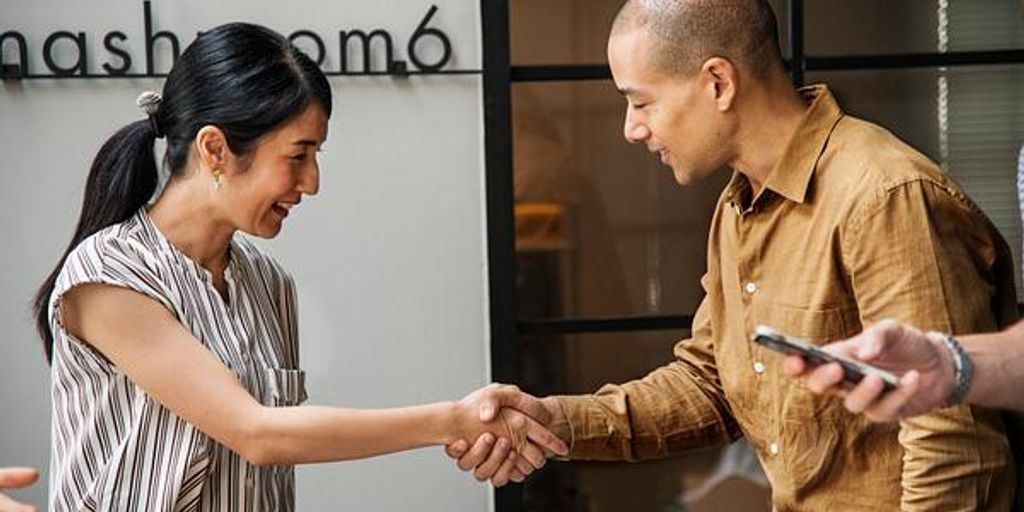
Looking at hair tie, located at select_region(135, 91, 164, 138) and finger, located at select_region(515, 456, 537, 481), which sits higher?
hair tie, located at select_region(135, 91, 164, 138)

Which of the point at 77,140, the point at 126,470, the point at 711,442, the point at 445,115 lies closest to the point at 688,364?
the point at 711,442

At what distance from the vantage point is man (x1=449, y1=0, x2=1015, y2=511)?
8.16 ft

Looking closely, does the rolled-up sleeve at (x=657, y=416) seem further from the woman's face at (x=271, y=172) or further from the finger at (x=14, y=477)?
the finger at (x=14, y=477)

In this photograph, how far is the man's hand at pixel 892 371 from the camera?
1.93 meters

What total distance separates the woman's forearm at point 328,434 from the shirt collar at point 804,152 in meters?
0.69

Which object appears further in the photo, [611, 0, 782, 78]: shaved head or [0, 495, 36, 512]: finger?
[611, 0, 782, 78]: shaved head

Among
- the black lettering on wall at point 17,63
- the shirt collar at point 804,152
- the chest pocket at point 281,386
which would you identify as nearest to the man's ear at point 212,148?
the chest pocket at point 281,386

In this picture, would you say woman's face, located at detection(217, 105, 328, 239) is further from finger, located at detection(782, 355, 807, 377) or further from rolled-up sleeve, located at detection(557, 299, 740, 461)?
finger, located at detection(782, 355, 807, 377)

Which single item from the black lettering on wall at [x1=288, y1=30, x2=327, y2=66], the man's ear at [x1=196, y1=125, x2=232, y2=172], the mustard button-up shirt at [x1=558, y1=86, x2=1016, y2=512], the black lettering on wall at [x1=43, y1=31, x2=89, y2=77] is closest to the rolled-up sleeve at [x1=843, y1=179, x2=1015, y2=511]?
the mustard button-up shirt at [x1=558, y1=86, x2=1016, y2=512]

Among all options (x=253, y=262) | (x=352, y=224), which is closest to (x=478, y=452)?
(x=253, y=262)

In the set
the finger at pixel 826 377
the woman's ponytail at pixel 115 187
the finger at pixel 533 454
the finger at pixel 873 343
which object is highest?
the woman's ponytail at pixel 115 187

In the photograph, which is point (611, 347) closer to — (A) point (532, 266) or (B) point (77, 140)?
(A) point (532, 266)

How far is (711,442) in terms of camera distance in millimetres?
3166

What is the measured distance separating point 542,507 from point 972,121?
1464mm
